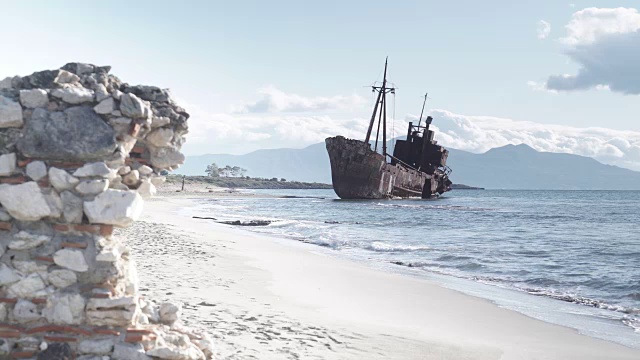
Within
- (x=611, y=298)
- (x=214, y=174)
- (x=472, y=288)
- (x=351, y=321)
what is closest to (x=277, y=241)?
(x=472, y=288)

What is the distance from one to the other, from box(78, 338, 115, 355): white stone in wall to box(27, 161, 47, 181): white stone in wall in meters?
1.61

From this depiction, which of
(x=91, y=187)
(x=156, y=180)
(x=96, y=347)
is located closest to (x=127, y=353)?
(x=96, y=347)

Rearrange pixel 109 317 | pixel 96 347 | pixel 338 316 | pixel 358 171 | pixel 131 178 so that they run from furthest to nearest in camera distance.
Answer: pixel 358 171
pixel 338 316
pixel 131 178
pixel 109 317
pixel 96 347

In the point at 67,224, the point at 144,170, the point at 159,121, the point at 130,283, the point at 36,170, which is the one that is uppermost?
the point at 159,121

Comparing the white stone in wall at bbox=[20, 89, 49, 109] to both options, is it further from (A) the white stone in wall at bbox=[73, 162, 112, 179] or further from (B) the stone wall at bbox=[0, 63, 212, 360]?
(A) the white stone in wall at bbox=[73, 162, 112, 179]

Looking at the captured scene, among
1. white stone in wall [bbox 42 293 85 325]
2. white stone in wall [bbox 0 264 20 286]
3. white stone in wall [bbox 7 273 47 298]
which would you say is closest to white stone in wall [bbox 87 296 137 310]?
white stone in wall [bbox 42 293 85 325]

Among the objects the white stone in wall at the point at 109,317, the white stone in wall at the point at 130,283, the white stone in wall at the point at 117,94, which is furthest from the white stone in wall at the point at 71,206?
the white stone in wall at the point at 117,94

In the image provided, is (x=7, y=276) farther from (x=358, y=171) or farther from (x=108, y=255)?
(x=358, y=171)

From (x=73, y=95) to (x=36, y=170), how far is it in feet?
2.62

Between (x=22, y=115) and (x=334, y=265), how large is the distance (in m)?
11.6

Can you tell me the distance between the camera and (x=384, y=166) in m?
64.5

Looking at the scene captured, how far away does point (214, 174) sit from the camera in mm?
182000

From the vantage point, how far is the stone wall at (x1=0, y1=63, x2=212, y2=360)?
5457 millimetres

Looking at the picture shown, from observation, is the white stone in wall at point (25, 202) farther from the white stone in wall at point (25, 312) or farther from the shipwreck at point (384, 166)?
the shipwreck at point (384, 166)
